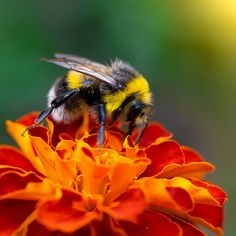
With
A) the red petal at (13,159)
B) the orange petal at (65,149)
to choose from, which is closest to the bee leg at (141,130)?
the orange petal at (65,149)

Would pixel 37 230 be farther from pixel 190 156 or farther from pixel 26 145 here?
pixel 190 156

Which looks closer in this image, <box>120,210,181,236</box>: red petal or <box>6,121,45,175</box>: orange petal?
<box>120,210,181,236</box>: red petal

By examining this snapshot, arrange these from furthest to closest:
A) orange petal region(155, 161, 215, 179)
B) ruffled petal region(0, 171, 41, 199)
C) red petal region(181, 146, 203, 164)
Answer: red petal region(181, 146, 203, 164)
orange petal region(155, 161, 215, 179)
ruffled petal region(0, 171, 41, 199)

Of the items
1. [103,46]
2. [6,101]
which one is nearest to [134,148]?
[6,101]

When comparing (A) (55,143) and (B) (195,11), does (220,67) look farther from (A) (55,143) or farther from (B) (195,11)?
(A) (55,143)

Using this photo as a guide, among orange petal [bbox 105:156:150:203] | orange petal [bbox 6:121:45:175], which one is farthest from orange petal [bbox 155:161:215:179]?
orange petal [bbox 6:121:45:175]

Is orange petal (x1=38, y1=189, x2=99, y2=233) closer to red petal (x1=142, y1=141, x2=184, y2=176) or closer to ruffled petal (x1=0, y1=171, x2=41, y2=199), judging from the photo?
ruffled petal (x1=0, y1=171, x2=41, y2=199)
